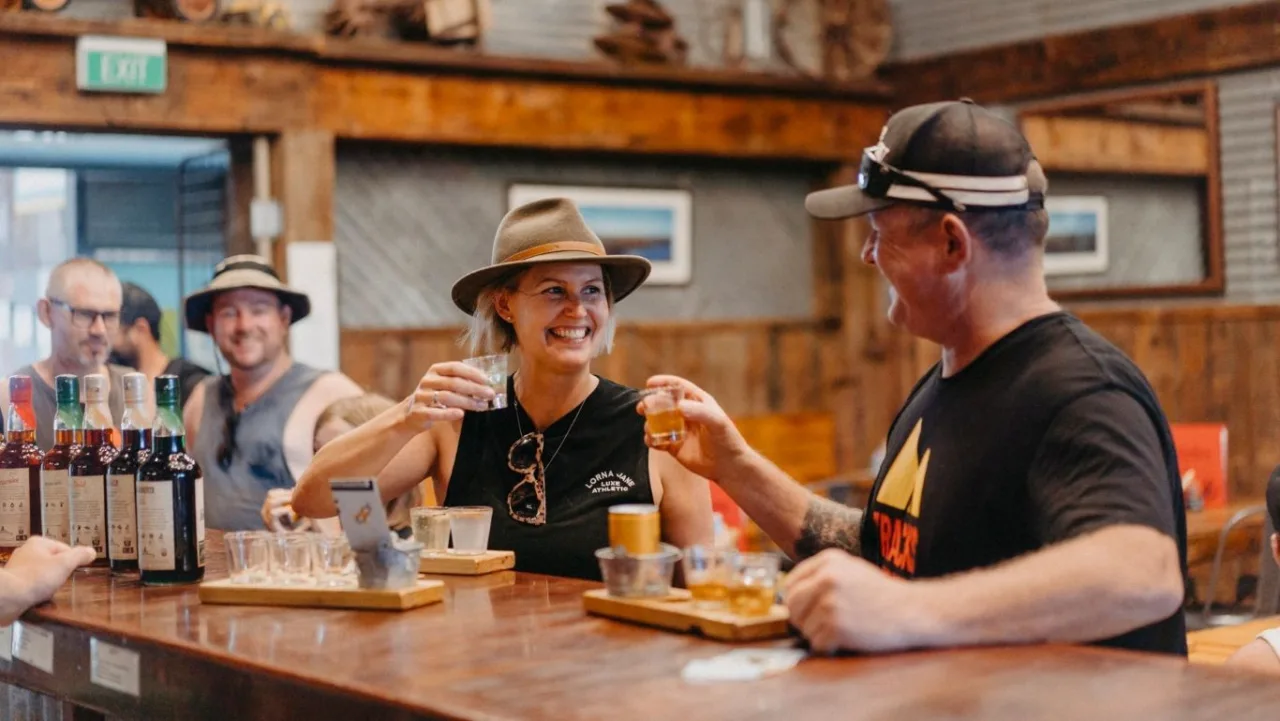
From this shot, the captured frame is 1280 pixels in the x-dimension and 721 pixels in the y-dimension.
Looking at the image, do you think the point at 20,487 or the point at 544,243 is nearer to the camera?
the point at 20,487

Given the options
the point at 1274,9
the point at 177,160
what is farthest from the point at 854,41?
the point at 177,160

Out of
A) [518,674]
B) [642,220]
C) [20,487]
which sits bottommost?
[518,674]

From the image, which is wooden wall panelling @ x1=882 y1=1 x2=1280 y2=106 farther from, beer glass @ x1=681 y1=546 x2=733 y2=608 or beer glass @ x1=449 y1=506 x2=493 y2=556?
beer glass @ x1=681 y1=546 x2=733 y2=608

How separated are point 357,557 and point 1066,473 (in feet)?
3.61

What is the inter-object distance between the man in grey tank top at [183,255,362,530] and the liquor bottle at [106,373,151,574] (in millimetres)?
1628

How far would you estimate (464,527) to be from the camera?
8.84 ft

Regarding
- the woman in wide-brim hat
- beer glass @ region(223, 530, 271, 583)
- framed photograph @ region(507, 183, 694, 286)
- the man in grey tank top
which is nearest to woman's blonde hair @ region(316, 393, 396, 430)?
the man in grey tank top

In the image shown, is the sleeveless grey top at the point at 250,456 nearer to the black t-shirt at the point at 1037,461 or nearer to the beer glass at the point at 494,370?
the beer glass at the point at 494,370

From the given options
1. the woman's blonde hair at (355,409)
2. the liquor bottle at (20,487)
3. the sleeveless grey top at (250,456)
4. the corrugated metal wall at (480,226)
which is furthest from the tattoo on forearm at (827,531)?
the corrugated metal wall at (480,226)

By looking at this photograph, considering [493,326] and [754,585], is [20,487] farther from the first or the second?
[754,585]

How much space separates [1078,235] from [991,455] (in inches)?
242

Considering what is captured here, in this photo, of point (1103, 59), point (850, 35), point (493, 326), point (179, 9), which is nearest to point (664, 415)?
point (493, 326)

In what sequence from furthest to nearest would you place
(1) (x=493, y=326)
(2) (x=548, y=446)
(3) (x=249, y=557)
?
1. (1) (x=493, y=326)
2. (2) (x=548, y=446)
3. (3) (x=249, y=557)

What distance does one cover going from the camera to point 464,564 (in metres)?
2.66
